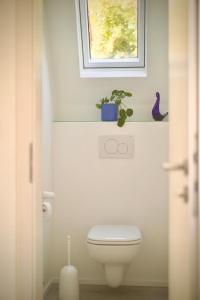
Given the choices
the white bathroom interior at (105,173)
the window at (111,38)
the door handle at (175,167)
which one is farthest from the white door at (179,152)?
the window at (111,38)

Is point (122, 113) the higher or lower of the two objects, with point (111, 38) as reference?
lower

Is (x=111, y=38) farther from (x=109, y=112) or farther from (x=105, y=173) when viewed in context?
(x=105, y=173)

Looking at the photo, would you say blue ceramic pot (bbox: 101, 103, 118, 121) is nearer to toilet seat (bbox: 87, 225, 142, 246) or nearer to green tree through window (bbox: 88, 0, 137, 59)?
green tree through window (bbox: 88, 0, 137, 59)

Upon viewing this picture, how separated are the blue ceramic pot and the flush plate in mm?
154

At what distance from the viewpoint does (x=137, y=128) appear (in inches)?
122

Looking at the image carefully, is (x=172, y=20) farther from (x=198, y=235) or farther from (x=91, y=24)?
(x=91, y=24)

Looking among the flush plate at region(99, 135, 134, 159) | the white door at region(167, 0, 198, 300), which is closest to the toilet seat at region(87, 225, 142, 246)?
the flush plate at region(99, 135, 134, 159)

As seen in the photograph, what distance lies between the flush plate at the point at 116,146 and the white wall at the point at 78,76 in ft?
0.82

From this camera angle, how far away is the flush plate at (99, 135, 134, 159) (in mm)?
3115

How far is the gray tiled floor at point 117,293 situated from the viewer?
284 cm

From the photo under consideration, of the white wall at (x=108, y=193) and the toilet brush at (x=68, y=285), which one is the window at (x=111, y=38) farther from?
the toilet brush at (x=68, y=285)

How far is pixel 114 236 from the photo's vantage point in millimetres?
2594

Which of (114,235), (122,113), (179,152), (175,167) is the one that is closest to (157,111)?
(122,113)

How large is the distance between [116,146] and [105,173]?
249 millimetres
